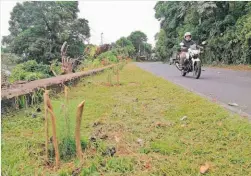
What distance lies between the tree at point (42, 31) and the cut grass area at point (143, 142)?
2008 centimetres

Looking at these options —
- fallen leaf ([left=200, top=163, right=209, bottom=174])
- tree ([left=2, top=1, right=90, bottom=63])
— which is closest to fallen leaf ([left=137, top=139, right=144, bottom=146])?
fallen leaf ([left=200, top=163, right=209, bottom=174])

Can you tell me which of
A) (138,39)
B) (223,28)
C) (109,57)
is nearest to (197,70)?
(109,57)

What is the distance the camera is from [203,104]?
13.6 ft

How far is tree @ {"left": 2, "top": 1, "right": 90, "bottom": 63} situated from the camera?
77.6 feet

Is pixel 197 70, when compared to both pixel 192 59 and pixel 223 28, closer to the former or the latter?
pixel 192 59

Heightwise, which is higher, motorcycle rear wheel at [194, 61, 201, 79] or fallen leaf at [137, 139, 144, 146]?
motorcycle rear wheel at [194, 61, 201, 79]

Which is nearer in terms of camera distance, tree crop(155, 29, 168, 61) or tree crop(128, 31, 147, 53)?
tree crop(155, 29, 168, 61)

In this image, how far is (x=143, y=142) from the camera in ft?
8.48

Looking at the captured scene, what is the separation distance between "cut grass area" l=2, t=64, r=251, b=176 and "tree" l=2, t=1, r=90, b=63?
20.1 metres

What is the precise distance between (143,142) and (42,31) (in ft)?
80.7

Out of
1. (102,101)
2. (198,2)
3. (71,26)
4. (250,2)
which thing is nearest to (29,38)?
(71,26)

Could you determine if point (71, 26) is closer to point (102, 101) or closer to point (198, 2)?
point (198, 2)

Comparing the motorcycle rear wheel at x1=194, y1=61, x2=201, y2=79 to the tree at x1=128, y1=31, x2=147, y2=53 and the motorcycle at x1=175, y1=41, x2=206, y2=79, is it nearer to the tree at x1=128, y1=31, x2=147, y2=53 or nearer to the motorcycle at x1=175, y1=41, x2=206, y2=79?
the motorcycle at x1=175, y1=41, x2=206, y2=79

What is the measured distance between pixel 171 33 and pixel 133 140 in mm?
34243
